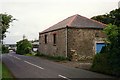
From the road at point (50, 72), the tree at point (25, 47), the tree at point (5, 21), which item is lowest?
the road at point (50, 72)

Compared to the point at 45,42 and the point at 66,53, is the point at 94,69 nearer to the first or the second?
the point at 66,53

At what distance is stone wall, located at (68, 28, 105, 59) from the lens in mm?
33156

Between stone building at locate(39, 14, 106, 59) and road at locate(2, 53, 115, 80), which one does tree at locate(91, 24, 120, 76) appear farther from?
stone building at locate(39, 14, 106, 59)

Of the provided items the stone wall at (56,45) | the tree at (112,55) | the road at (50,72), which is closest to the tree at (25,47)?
the stone wall at (56,45)

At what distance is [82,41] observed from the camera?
33656 mm

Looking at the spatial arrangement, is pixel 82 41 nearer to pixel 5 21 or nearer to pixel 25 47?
pixel 5 21

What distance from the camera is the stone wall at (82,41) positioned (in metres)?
33.2

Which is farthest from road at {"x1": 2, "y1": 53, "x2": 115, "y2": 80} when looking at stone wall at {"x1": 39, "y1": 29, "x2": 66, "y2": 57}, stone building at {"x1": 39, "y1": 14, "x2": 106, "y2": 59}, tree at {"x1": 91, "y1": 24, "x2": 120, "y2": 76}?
stone wall at {"x1": 39, "y1": 29, "x2": 66, "y2": 57}

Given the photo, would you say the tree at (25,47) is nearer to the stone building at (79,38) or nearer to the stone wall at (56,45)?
the stone wall at (56,45)

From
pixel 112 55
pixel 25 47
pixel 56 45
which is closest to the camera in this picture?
pixel 112 55

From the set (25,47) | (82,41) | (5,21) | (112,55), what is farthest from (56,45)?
(25,47)

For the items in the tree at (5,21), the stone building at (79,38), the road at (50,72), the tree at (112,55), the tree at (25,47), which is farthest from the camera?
the tree at (25,47)

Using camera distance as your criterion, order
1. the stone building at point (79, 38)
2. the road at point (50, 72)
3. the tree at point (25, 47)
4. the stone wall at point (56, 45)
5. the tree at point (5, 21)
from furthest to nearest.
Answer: the tree at point (25, 47) < the stone wall at point (56, 45) < the stone building at point (79, 38) < the tree at point (5, 21) < the road at point (50, 72)

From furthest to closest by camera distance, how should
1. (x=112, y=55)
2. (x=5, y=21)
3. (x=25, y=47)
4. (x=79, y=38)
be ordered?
(x=25, y=47), (x=79, y=38), (x=5, y=21), (x=112, y=55)
